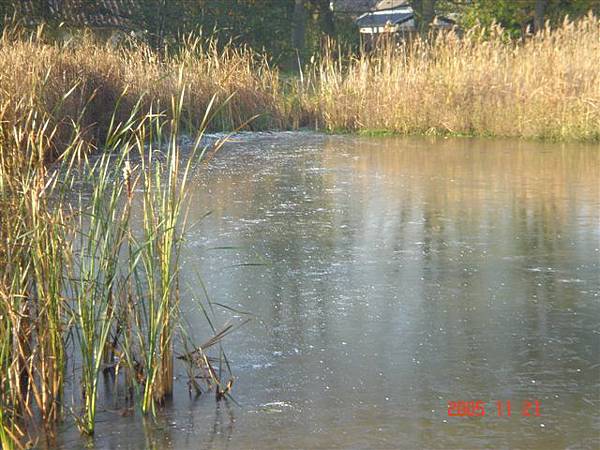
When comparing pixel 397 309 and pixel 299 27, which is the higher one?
pixel 299 27

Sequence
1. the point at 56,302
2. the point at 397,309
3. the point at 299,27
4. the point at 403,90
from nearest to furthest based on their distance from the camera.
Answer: the point at 56,302
the point at 397,309
the point at 403,90
the point at 299,27

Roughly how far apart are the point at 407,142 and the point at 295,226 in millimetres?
5677

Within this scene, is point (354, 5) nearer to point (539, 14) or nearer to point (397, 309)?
point (539, 14)

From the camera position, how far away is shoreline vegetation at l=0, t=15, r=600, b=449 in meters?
3.72

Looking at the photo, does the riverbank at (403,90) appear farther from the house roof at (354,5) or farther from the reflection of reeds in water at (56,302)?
the house roof at (354,5)

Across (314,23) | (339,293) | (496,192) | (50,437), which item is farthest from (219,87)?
(314,23)

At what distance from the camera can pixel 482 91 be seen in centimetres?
1324

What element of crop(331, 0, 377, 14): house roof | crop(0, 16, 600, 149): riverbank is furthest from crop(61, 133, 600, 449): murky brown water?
crop(331, 0, 377, 14): house roof

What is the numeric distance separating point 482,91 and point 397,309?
8.46 meters
